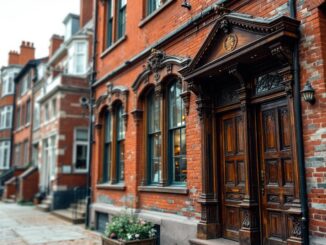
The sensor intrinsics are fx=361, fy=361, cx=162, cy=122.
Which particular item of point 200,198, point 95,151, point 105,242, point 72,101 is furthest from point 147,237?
point 72,101

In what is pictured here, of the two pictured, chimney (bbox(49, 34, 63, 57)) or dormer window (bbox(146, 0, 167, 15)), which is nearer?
dormer window (bbox(146, 0, 167, 15))

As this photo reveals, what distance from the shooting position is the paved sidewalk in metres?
9.98

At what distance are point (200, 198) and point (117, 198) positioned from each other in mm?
4172

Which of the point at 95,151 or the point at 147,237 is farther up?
the point at 95,151

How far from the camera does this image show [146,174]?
9.35 metres

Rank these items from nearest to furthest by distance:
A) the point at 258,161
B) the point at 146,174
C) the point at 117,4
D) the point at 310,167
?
the point at 310,167, the point at 258,161, the point at 146,174, the point at 117,4

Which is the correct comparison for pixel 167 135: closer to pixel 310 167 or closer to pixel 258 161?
pixel 258 161

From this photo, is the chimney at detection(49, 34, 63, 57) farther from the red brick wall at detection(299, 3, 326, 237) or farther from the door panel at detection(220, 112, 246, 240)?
the red brick wall at detection(299, 3, 326, 237)

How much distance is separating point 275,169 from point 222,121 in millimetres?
1626

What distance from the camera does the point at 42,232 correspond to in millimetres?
11500

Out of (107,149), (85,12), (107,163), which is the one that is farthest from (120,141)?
(85,12)

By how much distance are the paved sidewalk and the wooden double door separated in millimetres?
4592

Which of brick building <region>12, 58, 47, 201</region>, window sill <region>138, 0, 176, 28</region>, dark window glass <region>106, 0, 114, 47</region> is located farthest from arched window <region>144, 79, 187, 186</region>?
brick building <region>12, 58, 47, 201</region>

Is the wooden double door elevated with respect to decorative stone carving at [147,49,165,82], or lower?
lower
